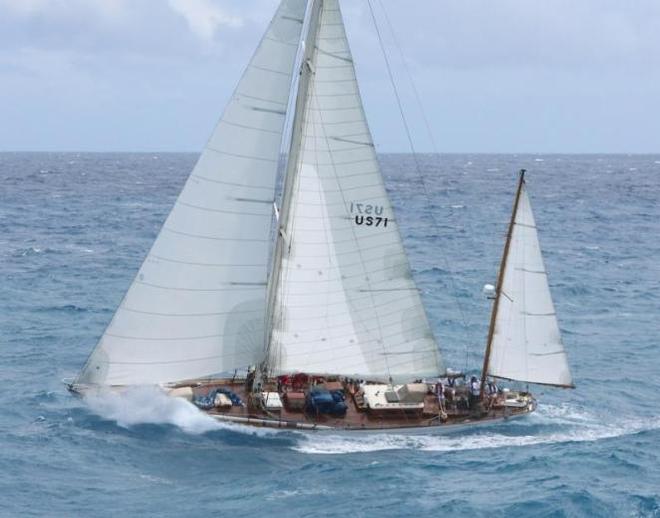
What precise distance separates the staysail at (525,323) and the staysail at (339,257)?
3.16 m

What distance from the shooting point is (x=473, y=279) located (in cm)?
7612

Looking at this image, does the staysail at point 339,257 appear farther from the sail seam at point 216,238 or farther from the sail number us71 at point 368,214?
the sail seam at point 216,238

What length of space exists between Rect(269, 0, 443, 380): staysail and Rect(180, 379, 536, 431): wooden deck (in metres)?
1.49

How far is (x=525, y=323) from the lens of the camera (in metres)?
40.2

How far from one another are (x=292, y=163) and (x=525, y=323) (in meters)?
11.3

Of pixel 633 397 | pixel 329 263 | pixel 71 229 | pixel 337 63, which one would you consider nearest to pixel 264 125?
pixel 337 63

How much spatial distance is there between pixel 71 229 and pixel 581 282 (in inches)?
2067

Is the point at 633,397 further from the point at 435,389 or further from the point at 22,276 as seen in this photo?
the point at 22,276

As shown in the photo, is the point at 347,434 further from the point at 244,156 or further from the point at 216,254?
the point at 244,156

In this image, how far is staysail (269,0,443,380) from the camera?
35906mm

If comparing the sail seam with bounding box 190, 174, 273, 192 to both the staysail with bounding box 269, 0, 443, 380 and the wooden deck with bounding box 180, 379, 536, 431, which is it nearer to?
the staysail with bounding box 269, 0, 443, 380

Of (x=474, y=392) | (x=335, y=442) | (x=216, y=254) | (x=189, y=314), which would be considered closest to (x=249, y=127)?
(x=216, y=254)

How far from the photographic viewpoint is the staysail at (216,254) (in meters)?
35.2

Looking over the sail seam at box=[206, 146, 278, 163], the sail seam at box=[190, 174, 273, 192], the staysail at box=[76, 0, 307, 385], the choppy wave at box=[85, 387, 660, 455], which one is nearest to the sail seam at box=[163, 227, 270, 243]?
the staysail at box=[76, 0, 307, 385]
